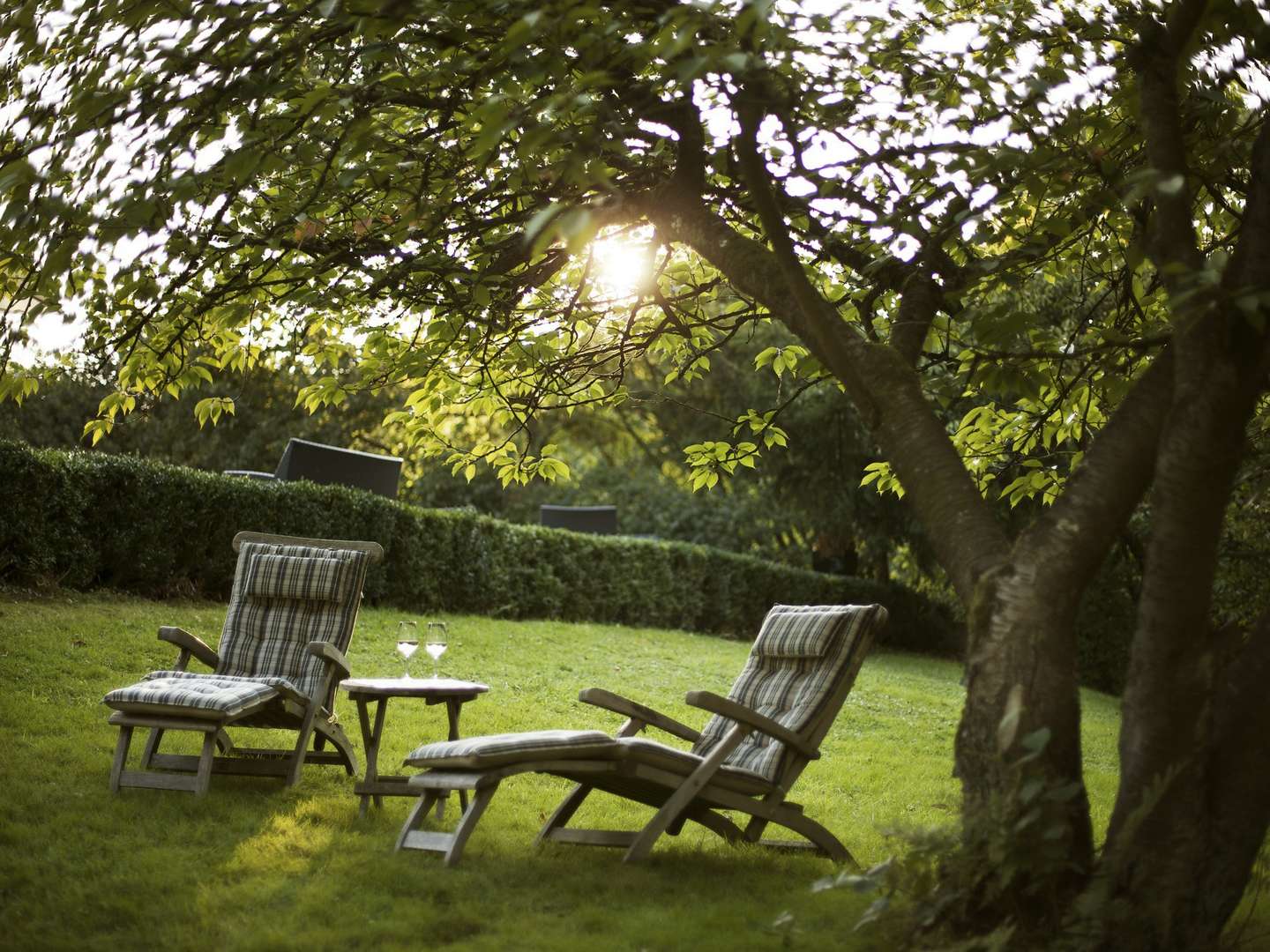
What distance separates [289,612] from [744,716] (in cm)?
285

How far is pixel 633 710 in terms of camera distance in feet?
16.8

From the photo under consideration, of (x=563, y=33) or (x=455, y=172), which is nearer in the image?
(x=563, y=33)

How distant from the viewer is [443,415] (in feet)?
22.5

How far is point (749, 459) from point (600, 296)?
1.54 m

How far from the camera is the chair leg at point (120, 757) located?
515cm

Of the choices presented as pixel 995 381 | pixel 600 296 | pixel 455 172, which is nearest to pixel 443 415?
pixel 600 296

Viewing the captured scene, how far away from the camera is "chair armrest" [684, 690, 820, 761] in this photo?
14.9 feet

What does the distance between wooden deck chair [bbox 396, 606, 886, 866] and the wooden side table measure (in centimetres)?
54

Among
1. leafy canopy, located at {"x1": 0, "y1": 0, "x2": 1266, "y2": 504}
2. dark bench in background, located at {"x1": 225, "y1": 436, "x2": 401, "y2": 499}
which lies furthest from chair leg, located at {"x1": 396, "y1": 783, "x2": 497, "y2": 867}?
dark bench in background, located at {"x1": 225, "y1": 436, "x2": 401, "y2": 499}

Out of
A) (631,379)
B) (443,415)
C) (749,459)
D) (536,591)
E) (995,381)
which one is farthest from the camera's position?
Answer: (631,379)

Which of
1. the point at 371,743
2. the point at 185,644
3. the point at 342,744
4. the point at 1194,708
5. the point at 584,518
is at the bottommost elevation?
the point at 342,744

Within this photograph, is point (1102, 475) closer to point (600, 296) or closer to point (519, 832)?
point (519, 832)

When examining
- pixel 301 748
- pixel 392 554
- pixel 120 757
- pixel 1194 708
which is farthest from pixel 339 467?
pixel 1194 708

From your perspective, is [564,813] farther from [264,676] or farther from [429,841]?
[264,676]
